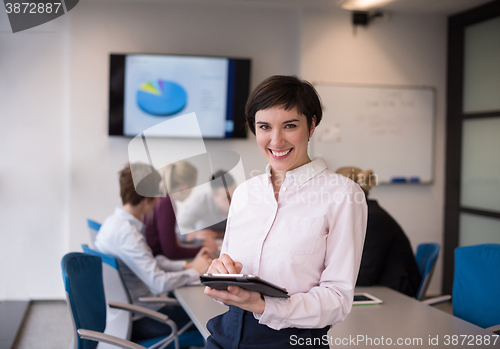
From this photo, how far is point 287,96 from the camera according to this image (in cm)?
123

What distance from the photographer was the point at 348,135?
4188 millimetres

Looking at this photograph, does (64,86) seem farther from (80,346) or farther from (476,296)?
(476,296)

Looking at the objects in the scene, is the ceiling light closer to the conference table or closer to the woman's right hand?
the conference table

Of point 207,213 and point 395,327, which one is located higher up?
point 207,213

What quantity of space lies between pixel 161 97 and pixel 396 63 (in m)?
2.41

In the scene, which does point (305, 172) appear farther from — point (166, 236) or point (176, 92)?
point (176, 92)

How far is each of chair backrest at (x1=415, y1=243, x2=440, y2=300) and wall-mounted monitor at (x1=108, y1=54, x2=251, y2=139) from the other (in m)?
2.01

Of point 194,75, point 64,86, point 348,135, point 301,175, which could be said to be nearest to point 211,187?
point 194,75

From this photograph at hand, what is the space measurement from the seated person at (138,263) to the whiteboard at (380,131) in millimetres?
2102

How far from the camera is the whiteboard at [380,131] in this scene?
416 cm

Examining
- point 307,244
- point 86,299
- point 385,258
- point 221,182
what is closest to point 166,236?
point 221,182

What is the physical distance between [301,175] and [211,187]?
288 cm

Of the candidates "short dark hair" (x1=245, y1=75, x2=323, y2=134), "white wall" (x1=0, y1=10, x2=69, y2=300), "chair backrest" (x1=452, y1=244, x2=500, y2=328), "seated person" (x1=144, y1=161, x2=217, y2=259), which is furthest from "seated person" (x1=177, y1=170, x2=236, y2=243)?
"short dark hair" (x1=245, y1=75, x2=323, y2=134)

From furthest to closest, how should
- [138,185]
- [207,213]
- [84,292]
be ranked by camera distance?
[207,213]
[138,185]
[84,292]
